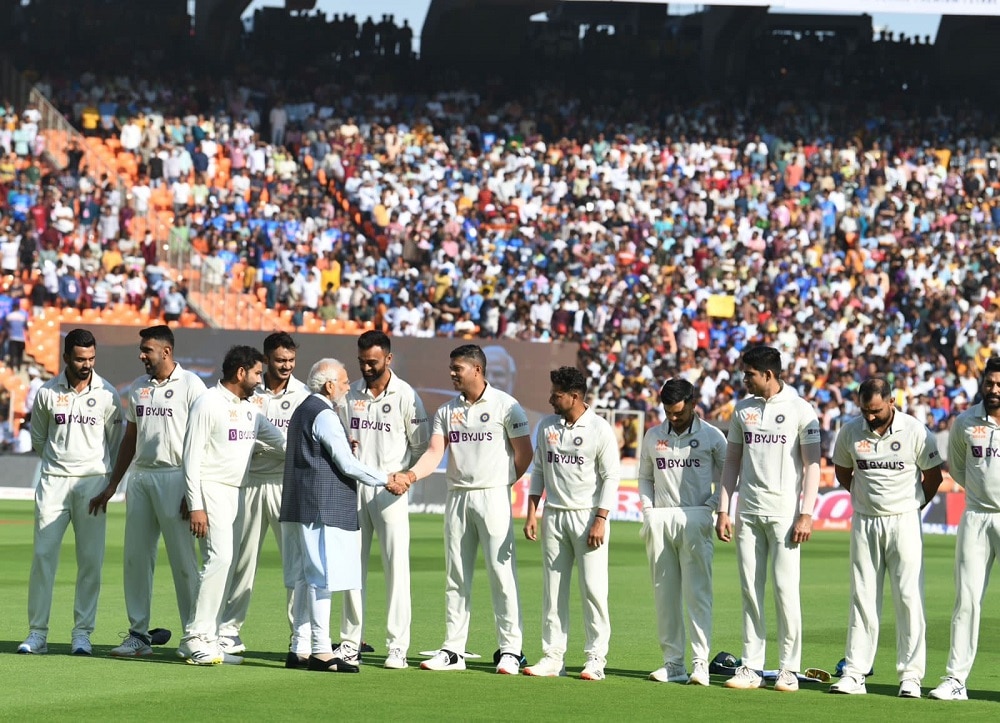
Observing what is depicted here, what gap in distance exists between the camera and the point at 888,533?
11.5 metres

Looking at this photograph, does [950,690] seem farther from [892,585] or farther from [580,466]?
[580,466]

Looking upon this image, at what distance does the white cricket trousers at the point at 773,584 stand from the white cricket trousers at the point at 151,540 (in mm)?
4121

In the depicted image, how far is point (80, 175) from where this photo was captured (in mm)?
37219

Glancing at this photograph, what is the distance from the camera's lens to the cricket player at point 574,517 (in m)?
11.9

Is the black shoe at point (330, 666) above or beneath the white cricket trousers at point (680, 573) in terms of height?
beneath

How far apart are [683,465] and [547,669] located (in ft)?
5.86

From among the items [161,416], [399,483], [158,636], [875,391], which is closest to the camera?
[875,391]

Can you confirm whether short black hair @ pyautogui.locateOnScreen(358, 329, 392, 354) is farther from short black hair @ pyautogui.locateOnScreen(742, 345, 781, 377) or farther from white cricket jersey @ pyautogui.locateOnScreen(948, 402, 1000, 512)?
white cricket jersey @ pyautogui.locateOnScreen(948, 402, 1000, 512)

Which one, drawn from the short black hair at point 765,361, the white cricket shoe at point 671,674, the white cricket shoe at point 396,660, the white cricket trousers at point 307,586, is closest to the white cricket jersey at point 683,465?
the short black hair at point 765,361

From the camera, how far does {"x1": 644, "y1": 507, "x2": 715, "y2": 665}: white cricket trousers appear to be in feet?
38.8

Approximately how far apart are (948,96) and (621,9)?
31.7 feet

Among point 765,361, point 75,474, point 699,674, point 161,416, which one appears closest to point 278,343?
point 161,416

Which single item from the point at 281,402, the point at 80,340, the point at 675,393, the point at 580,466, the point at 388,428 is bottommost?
the point at 580,466

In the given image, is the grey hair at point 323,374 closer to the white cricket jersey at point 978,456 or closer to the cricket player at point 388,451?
the cricket player at point 388,451
